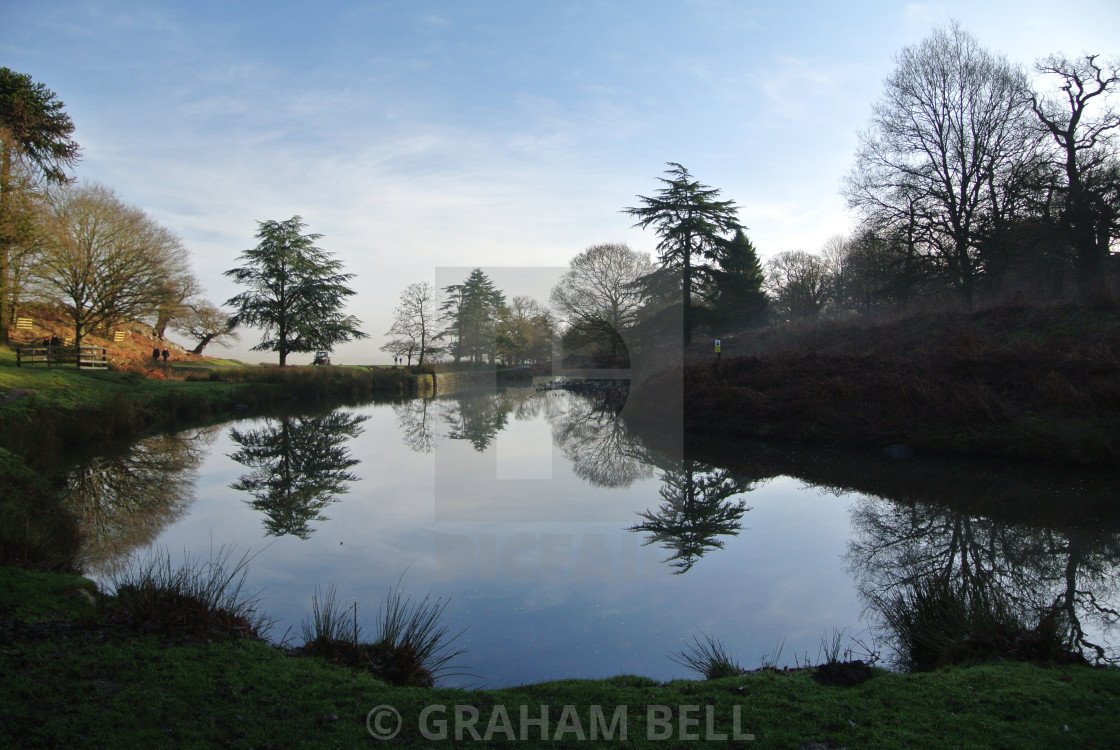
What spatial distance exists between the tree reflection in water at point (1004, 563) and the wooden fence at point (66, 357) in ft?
78.8

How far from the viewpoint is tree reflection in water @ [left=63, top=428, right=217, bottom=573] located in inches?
266

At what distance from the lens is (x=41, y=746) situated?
249cm

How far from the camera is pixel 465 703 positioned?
321 cm

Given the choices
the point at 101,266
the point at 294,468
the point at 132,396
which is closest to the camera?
the point at 294,468

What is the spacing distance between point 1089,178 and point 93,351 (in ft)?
111

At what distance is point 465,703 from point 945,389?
1316 cm

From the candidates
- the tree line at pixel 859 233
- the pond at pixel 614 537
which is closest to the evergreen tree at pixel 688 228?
the tree line at pixel 859 233

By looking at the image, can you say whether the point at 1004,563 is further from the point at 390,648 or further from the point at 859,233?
the point at 859,233

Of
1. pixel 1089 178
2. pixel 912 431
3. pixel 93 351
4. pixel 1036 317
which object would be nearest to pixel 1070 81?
pixel 1089 178

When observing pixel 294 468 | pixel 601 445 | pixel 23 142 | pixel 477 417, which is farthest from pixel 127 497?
pixel 23 142

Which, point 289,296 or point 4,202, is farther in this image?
point 289,296

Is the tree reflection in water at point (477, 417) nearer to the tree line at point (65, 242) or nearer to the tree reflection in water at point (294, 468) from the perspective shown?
the tree reflection in water at point (294, 468)

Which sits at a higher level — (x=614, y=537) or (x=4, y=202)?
(x=4, y=202)

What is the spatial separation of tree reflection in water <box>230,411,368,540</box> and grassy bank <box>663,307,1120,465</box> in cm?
955
